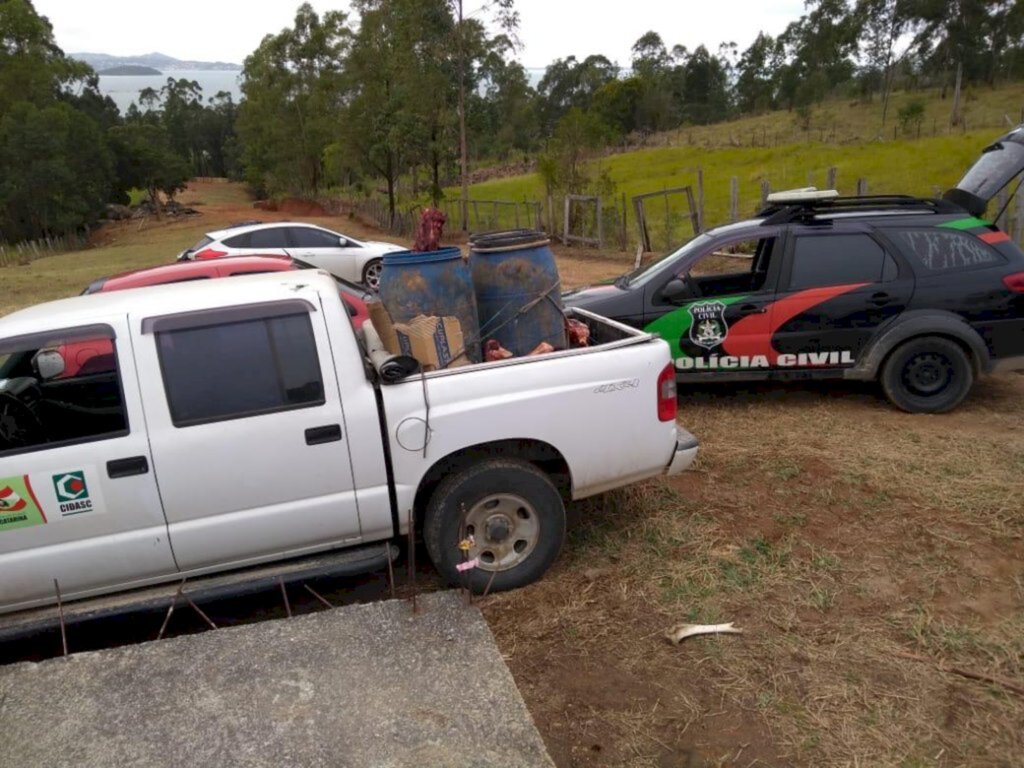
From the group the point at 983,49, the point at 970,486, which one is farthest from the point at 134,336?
the point at 983,49

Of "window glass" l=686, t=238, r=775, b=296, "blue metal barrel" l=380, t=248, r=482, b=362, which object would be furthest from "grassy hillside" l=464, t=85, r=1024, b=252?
"blue metal barrel" l=380, t=248, r=482, b=362

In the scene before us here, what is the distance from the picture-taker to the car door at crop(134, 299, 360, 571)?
138 inches

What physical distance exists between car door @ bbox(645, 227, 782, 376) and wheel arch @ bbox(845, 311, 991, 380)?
0.85m

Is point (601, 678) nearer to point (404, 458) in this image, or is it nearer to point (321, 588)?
point (404, 458)

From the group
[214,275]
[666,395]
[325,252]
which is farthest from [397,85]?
[666,395]

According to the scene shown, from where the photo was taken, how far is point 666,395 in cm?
413

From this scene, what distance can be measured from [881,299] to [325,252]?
35.8ft

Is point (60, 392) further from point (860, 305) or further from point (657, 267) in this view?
point (860, 305)

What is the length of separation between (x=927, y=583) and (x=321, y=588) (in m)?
3.21

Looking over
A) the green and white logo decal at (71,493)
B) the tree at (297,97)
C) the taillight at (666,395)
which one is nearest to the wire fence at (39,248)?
the tree at (297,97)

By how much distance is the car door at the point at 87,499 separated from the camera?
133 inches

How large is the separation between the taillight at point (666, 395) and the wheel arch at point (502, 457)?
58 cm

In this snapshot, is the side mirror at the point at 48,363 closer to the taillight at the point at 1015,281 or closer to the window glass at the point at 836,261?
the window glass at the point at 836,261

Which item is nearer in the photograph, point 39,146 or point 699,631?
point 699,631
